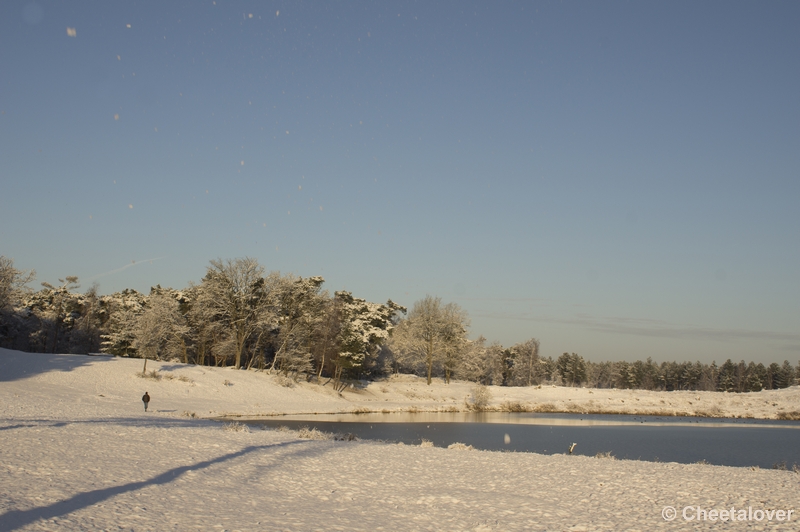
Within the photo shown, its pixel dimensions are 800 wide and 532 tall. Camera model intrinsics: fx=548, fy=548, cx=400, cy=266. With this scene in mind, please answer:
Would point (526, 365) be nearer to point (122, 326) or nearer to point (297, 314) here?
point (297, 314)

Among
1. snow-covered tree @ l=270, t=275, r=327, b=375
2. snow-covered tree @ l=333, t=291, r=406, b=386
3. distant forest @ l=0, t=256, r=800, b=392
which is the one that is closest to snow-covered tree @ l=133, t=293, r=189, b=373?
distant forest @ l=0, t=256, r=800, b=392

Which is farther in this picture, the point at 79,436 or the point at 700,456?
the point at 700,456

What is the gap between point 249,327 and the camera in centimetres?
6056

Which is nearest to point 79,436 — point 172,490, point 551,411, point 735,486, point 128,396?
point 172,490

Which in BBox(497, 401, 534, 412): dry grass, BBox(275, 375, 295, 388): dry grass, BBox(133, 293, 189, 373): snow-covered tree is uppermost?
BBox(133, 293, 189, 373): snow-covered tree

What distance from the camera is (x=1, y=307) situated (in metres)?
51.5

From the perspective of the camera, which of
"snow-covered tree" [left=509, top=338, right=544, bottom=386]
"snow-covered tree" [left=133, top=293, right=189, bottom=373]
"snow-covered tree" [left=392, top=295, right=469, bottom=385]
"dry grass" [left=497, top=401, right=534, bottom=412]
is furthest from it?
"snow-covered tree" [left=509, top=338, right=544, bottom=386]

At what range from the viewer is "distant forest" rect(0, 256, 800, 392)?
60375 millimetres

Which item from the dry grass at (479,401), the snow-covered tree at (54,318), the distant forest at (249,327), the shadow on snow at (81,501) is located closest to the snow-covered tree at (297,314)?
the distant forest at (249,327)

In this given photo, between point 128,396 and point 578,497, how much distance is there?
3494 centimetres

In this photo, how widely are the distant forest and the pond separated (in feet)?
57.6

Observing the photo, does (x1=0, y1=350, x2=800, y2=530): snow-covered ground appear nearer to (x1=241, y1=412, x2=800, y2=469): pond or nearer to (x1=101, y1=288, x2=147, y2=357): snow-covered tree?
(x1=241, y1=412, x2=800, y2=469): pond

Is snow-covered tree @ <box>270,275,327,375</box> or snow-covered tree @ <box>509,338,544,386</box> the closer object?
snow-covered tree @ <box>270,275,327,375</box>

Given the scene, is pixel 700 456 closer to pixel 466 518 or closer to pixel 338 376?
pixel 466 518
